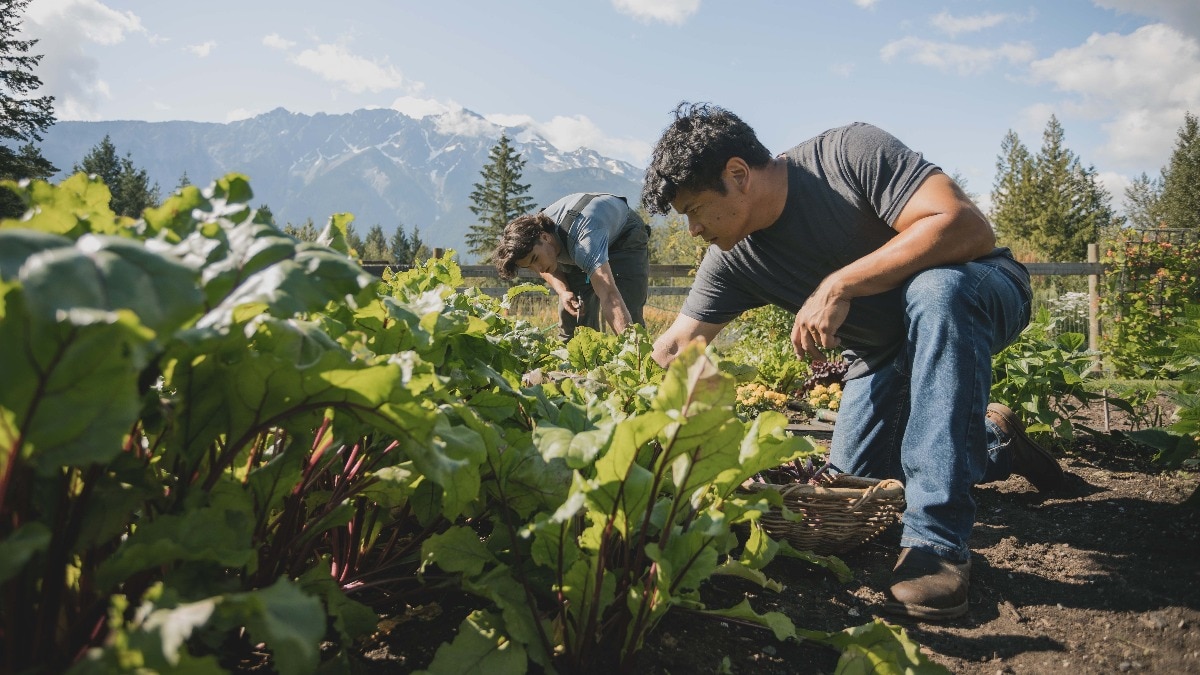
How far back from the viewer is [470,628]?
3.76 feet

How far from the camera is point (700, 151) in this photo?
8.50 ft

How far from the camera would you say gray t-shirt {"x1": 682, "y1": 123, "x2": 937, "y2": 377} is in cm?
239

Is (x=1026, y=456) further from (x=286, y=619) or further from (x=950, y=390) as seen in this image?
(x=286, y=619)

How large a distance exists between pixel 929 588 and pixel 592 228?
3.33 meters

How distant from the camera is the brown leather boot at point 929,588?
1.76 meters

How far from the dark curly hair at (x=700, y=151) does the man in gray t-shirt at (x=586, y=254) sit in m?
1.56

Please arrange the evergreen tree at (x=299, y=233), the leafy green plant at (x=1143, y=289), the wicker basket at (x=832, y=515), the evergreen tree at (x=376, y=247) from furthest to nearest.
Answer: the evergreen tree at (x=376, y=247) → the leafy green plant at (x=1143, y=289) → the wicker basket at (x=832, y=515) → the evergreen tree at (x=299, y=233)

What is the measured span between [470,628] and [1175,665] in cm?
153

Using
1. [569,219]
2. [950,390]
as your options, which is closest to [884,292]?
[950,390]

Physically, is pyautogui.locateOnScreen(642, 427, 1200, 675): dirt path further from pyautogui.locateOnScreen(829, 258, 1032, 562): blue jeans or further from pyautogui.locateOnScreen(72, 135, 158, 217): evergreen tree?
pyautogui.locateOnScreen(72, 135, 158, 217): evergreen tree

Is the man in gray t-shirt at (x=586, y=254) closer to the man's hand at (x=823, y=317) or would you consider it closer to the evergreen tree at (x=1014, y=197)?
the man's hand at (x=823, y=317)

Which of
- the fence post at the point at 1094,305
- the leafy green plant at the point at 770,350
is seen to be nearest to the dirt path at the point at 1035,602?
the leafy green plant at the point at 770,350

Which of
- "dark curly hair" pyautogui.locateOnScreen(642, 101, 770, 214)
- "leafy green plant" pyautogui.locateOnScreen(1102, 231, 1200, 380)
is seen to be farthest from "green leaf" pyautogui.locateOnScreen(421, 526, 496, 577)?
"leafy green plant" pyautogui.locateOnScreen(1102, 231, 1200, 380)

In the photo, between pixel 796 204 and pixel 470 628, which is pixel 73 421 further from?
pixel 796 204
